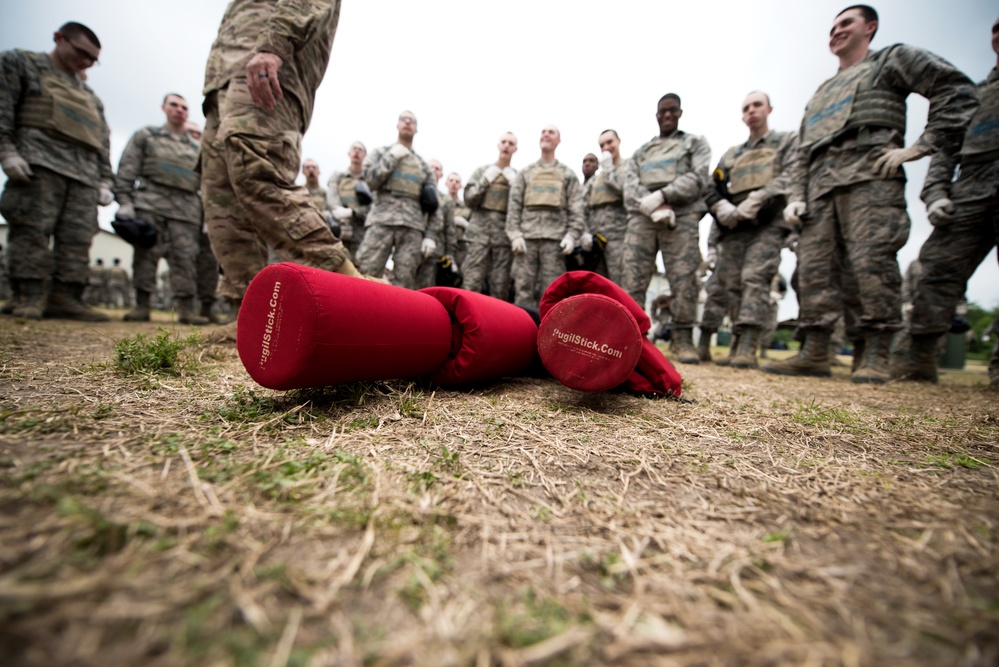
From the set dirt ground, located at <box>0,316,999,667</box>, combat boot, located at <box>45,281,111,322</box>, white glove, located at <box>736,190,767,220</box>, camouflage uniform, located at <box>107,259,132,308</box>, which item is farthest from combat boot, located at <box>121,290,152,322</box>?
camouflage uniform, located at <box>107,259,132,308</box>

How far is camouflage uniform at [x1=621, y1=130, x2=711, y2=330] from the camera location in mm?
4625

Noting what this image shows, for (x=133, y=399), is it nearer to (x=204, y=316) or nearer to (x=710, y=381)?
(x=710, y=381)

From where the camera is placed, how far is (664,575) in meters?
0.67

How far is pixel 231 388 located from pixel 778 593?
190 centimetres

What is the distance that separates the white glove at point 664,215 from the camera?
440cm

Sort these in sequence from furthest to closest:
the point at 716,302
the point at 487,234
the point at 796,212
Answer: the point at 487,234
the point at 716,302
the point at 796,212

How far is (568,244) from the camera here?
208 inches

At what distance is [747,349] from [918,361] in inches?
52.9

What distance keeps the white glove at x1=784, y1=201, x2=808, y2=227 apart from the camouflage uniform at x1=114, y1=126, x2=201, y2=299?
714cm

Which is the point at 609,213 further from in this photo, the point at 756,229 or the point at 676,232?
the point at 756,229

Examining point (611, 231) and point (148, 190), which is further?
point (611, 231)

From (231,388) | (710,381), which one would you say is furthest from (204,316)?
(710,381)

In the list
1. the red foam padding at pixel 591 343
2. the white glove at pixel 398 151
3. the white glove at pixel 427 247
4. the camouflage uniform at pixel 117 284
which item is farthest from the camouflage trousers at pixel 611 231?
the camouflage uniform at pixel 117 284

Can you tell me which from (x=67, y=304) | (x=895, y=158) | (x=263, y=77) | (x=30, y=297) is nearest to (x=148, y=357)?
(x=263, y=77)
